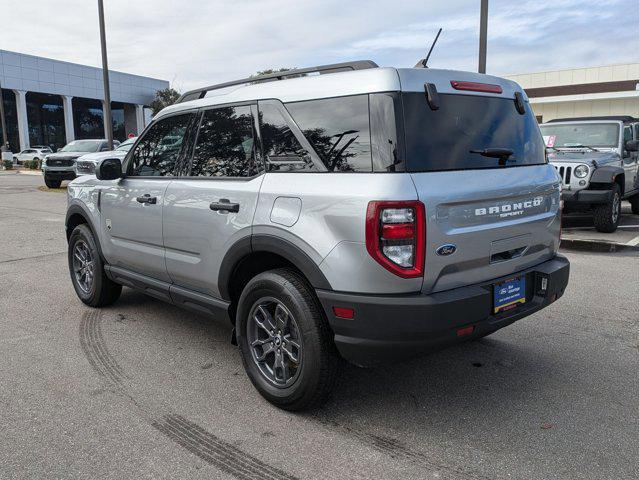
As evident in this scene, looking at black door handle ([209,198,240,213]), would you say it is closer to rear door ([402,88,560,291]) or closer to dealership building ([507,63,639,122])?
rear door ([402,88,560,291])

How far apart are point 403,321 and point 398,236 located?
0.43 metres

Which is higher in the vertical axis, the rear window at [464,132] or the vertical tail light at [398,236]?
the rear window at [464,132]

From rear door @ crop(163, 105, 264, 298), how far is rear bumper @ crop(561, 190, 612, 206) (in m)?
6.73

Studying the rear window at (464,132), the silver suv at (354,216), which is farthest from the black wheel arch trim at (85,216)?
the rear window at (464,132)

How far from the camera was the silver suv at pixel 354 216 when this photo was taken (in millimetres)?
2781

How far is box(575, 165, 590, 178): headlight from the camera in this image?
8711mm

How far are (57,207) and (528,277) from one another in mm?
13345

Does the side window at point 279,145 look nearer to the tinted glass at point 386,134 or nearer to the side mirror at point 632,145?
the tinted glass at point 386,134

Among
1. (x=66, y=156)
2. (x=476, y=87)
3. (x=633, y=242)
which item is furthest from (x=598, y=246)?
(x=66, y=156)

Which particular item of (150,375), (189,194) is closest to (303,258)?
(189,194)

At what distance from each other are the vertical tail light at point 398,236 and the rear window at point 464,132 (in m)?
0.26

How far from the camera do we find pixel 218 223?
357 cm

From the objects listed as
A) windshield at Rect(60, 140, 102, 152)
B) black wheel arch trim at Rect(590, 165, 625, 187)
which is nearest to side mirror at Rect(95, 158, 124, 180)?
black wheel arch trim at Rect(590, 165, 625, 187)

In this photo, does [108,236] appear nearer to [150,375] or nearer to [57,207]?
[150,375]
